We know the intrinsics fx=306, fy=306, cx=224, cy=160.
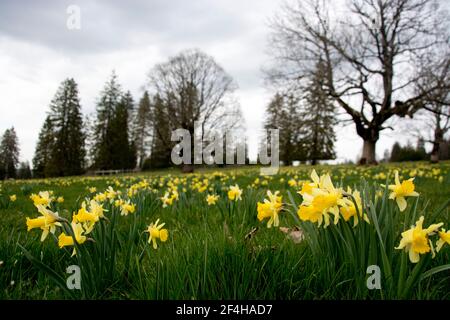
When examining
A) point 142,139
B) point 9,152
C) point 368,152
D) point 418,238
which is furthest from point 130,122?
point 418,238

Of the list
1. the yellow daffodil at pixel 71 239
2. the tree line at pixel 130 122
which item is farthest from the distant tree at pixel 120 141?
the yellow daffodil at pixel 71 239

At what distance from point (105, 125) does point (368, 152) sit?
3453 cm

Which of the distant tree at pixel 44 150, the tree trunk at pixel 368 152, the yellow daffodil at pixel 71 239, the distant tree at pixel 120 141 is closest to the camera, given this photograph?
the yellow daffodil at pixel 71 239

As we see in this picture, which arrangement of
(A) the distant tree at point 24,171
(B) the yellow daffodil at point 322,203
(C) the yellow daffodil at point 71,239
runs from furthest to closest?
(A) the distant tree at point 24,171
(C) the yellow daffodil at point 71,239
(B) the yellow daffodil at point 322,203

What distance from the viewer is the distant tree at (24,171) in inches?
2061

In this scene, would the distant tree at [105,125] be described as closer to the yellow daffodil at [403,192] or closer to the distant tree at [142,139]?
the distant tree at [142,139]

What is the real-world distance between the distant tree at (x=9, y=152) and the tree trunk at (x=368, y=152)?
47.6m

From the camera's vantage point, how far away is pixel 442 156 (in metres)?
42.1

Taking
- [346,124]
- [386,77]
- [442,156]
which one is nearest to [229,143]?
[346,124]

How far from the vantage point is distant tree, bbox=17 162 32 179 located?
172 ft

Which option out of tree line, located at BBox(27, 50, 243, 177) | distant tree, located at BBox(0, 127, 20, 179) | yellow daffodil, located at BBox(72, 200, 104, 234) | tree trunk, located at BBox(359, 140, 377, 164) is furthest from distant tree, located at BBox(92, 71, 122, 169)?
yellow daffodil, located at BBox(72, 200, 104, 234)

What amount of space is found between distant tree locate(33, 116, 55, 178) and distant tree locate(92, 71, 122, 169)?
532cm
